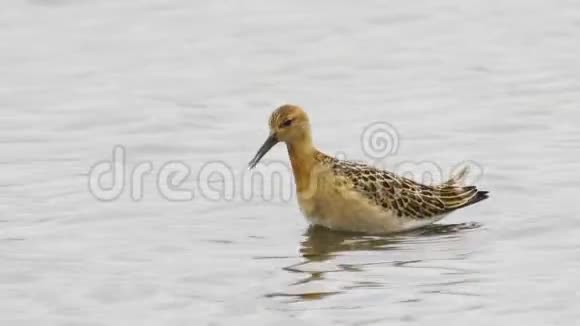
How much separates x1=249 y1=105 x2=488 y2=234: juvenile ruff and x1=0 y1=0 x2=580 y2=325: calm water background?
198mm

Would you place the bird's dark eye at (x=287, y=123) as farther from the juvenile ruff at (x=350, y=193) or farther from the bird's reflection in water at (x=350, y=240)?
the bird's reflection in water at (x=350, y=240)

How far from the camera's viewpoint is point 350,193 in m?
15.2

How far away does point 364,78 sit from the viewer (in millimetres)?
20953

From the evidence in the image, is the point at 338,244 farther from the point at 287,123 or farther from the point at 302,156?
the point at 287,123

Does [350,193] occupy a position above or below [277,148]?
below

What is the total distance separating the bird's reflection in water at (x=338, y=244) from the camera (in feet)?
44.8

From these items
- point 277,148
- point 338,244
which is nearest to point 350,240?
point 338,244

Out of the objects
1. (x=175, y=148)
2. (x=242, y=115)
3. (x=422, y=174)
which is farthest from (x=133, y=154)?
(x=422, y=174)

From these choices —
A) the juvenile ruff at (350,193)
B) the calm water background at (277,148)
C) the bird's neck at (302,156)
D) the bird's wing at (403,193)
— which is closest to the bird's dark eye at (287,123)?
the juvenile ruff at (350,193)

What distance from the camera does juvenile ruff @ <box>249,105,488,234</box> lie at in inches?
596

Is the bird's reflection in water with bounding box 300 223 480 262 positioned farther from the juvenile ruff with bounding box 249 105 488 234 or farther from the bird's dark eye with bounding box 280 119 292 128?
the bird's dark eye with bounding box 280 119 292 128

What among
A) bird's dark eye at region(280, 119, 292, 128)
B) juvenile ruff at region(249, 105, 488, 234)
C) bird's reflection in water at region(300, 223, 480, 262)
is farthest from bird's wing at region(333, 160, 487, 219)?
bird's dark eye at region(280, 119, 292, 128)

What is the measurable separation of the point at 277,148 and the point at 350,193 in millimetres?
3509

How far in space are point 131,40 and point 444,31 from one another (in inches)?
176
